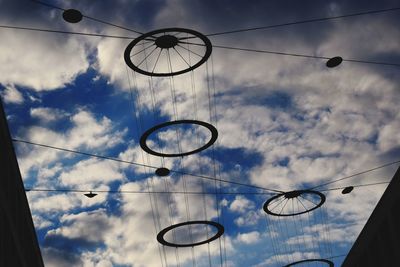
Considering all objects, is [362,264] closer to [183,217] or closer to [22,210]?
[22,210]

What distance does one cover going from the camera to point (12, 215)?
2623cm

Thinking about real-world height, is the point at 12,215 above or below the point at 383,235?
above

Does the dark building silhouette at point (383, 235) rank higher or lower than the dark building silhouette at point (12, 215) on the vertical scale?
lower

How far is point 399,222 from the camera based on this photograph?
82.8ft

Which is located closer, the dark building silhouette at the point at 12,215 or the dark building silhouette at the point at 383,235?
the dark building silhouette at the point at 12,215

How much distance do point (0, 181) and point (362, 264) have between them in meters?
22.7

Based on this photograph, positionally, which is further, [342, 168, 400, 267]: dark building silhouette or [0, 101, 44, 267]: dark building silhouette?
[342, 168, 400, 267]: dark building silhouette

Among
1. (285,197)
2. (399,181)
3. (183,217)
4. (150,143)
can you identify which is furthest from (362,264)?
(183,217)

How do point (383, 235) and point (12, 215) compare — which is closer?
point (12, 215)

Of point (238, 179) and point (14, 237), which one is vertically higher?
point (238, 179)

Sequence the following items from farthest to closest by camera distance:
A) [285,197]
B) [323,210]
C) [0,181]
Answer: [323,210], [285,197], [0,181]

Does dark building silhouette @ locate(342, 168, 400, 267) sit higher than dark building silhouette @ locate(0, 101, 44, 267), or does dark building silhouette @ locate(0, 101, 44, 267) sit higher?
dark building silhouette @ locate(0, 101, 44, 267)

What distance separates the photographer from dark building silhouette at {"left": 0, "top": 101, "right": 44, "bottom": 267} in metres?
25.0

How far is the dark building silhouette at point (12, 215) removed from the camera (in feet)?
82.1
